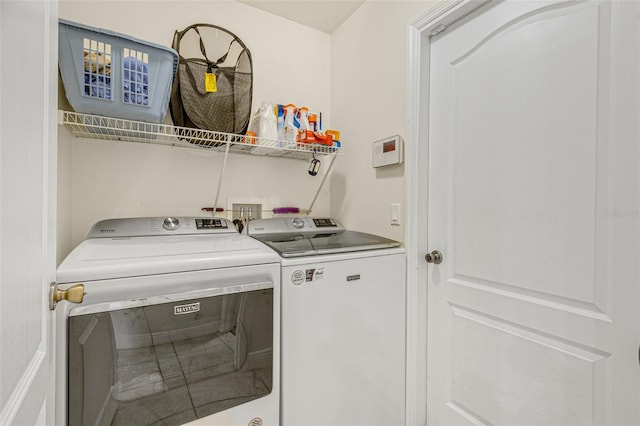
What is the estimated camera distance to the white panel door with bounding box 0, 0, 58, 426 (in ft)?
1.28

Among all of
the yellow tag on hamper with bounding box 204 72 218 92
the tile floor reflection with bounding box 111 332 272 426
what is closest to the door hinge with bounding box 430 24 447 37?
the yellow tag on hamper with bounding box 204 72 218 92

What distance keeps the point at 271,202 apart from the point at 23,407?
1.63 meters

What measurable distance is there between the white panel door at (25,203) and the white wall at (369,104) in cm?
142

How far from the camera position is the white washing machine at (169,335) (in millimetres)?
893

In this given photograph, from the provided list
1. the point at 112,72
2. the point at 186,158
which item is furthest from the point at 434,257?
the point at 112,72

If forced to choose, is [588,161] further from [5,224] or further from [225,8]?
[225,8]

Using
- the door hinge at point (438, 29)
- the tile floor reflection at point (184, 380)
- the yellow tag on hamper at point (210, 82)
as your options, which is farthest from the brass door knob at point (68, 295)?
the door hinge at point (438, 29)

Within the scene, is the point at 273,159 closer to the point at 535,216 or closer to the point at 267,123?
the point at 267,123

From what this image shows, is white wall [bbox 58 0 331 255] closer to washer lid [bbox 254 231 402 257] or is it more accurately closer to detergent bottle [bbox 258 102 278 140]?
detergent bottle [bbox 258 102 278 140]

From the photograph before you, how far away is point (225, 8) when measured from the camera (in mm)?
1885

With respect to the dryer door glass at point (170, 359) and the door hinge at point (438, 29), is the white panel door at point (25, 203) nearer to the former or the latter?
the dryer door glass at point (170, 359)

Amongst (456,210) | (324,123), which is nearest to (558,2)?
(456,210)

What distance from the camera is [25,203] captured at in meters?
0.48

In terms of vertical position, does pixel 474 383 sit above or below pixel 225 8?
below
